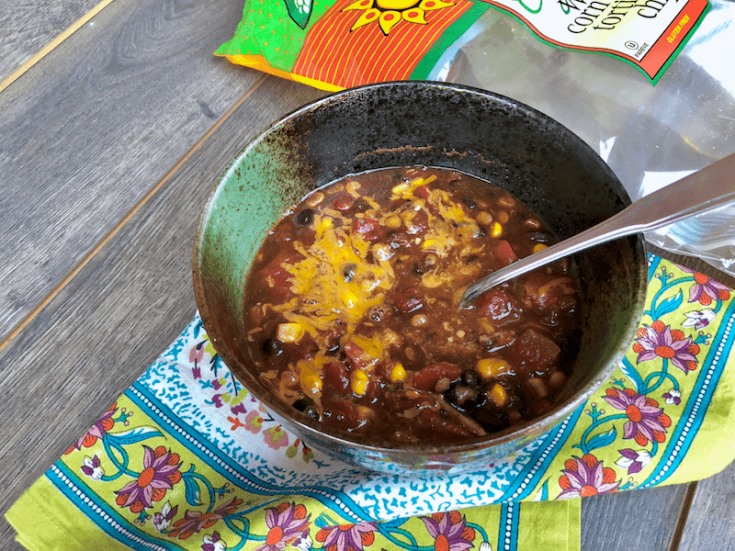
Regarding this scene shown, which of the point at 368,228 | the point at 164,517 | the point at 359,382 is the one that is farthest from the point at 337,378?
the point at 164,517

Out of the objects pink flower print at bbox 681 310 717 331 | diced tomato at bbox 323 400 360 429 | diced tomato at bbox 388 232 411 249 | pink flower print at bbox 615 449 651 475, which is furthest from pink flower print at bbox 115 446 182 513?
pink flower print at bbox 681 310 717 331

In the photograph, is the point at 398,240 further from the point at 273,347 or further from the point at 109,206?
the point at 109,206

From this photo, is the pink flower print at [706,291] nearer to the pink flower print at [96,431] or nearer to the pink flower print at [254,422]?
the pink flower print at [254,422]

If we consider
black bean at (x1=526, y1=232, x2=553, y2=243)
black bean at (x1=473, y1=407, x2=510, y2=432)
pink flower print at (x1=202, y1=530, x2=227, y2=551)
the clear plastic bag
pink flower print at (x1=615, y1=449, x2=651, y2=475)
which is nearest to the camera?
black bean at (x1=473, y1=407, x2=510, y2=432)

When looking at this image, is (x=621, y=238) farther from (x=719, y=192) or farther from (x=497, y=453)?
(x=497, y=453)

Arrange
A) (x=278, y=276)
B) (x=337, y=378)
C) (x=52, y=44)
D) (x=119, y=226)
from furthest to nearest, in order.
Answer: (x=52, y=44) → (x=119, y=226) → (x=278, y=276) → (x=337, y=378)

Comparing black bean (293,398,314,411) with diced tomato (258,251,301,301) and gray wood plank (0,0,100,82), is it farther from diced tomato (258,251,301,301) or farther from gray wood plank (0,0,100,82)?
gray wood plank (0,0,100,82)
